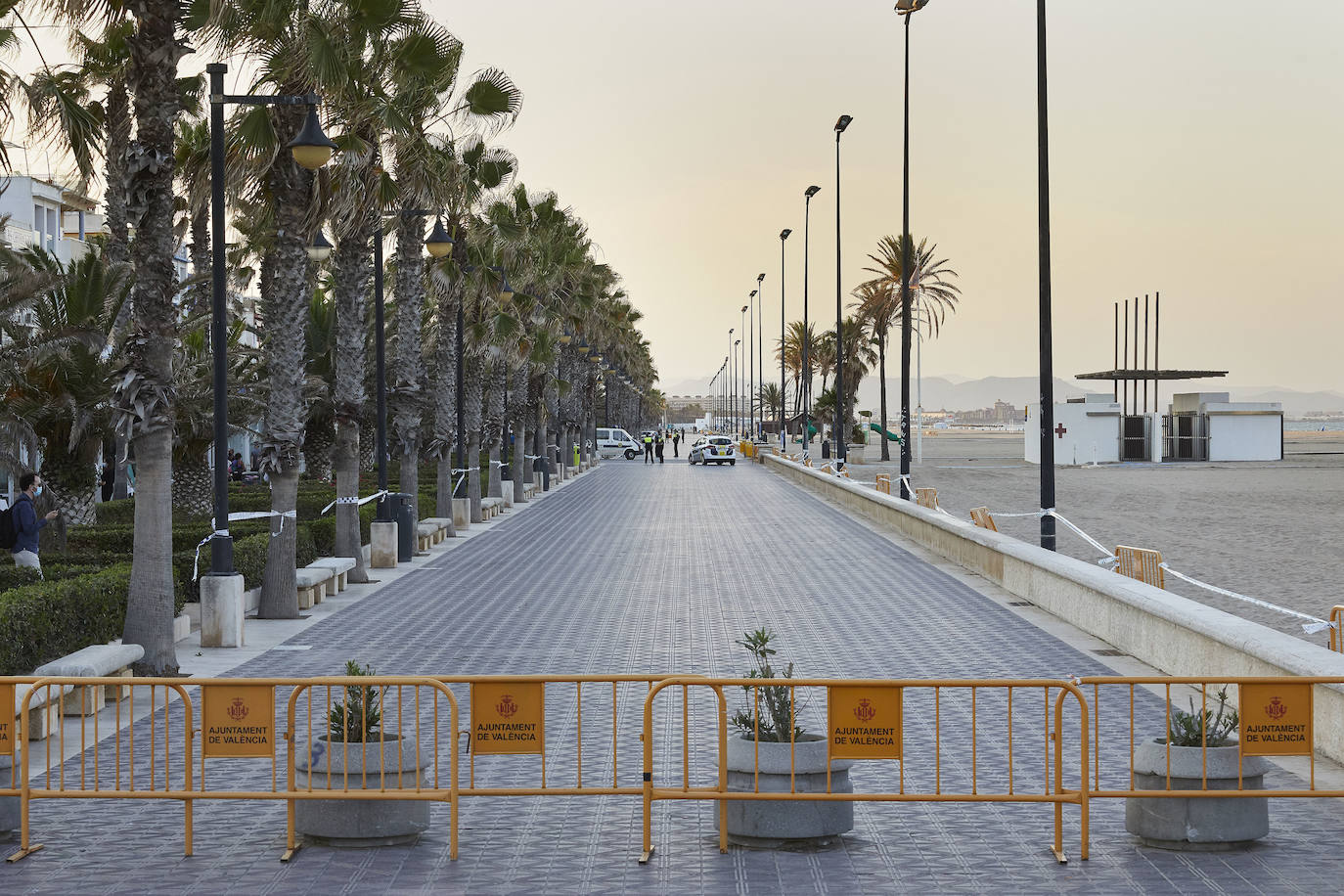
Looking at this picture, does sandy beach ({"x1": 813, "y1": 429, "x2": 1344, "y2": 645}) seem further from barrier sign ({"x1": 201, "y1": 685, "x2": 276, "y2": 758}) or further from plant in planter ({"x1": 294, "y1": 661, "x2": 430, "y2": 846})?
barrier sign ({"x1": 201, "y1": 685, "x2": 276, "y2": 758})

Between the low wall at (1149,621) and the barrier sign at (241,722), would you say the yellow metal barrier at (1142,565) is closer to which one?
the low wall at (1149,621)

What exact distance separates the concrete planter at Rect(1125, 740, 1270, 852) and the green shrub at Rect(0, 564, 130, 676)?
28.4ft

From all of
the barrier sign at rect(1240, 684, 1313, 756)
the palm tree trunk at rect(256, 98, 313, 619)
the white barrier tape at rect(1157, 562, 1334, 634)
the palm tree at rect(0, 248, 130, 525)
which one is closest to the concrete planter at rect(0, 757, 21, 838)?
the barrier sign at rect(1240, 684, 1313, 756)

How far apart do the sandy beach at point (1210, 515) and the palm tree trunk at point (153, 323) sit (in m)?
11.1

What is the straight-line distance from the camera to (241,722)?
780cm

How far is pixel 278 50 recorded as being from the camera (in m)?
18.5

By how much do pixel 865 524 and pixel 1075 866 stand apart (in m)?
26.6

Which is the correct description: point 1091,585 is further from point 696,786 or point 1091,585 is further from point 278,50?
point 278,50

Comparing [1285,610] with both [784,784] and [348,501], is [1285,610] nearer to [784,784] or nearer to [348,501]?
[784,784]

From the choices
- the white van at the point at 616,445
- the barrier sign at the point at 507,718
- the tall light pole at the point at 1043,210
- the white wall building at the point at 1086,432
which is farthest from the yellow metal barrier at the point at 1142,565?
the white van at the point at 616,445

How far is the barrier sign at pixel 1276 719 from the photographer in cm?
773

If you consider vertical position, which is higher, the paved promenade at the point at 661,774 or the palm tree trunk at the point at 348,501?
the palm tree trunk at the point at 348,501

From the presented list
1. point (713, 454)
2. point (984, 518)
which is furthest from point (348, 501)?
point (713, 454)

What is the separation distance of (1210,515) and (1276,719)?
91.7 ft
